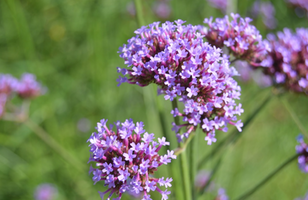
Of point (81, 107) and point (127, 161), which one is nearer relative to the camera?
point (127, 161)

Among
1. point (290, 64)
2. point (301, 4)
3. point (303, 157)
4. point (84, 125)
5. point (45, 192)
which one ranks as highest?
point (301, 4)

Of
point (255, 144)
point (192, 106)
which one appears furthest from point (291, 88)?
point (255, 144)

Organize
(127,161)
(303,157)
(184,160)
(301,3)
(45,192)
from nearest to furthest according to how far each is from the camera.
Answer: (127,161) → (184,160) → (303,157) → (45,192) → (301,3)

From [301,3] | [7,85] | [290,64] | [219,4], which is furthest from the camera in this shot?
[219,4]

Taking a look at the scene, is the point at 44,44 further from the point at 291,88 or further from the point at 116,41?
the point at 291,88

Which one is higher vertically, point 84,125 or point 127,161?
point 84,125

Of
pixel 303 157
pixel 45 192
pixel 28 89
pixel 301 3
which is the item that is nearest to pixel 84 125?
pixel 45 192

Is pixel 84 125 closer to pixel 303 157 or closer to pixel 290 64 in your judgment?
pixel 290 64

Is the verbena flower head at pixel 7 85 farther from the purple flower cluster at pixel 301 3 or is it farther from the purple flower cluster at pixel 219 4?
the purple flower cluster at pixel 301 3
